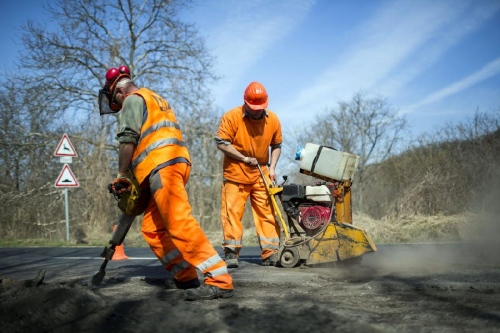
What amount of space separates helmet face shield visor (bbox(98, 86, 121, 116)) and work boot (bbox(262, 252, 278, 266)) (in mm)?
2497

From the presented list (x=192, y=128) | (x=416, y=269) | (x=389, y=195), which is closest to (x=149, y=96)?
(x=416, y=269)

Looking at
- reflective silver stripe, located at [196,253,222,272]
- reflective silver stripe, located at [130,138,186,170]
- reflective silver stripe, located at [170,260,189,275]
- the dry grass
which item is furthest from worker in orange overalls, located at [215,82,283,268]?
the dry grass

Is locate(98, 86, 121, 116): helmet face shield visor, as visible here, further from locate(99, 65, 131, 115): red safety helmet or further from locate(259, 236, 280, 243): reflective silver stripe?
locate(259, 236, 280, 243): reflective silver stripe

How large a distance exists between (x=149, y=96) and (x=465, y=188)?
364 inches

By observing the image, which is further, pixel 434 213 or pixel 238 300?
pixel 434 213

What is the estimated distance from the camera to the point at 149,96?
407cm

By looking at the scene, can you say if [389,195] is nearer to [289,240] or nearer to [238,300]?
[289,240]

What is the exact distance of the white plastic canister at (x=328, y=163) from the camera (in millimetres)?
5473

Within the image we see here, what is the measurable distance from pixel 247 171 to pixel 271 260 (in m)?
1.11

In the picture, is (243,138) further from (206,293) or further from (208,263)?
(206,293)

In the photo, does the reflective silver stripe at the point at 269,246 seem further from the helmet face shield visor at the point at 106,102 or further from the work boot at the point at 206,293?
the helmet face shield visor at the point at 106,102

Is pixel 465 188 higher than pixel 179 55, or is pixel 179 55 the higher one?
pixel 179 55

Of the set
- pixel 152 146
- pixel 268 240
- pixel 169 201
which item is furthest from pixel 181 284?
pixel 268 240

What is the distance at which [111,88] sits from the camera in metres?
4.32
